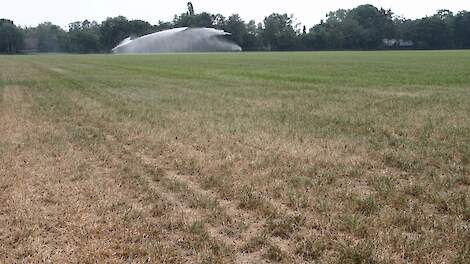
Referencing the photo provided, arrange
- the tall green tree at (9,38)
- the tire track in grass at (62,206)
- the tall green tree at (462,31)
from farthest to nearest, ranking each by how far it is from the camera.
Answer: the tall green tree at (9,38) < the tall green tree at (462,31) < the tire track in grass at (62,206)

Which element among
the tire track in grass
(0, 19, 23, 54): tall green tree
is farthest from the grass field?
(0, 19, 23, 54): tall green tree

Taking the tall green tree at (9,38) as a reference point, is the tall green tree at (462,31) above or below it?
below

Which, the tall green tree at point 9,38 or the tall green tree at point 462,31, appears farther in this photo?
the tall green tree at point 9,38

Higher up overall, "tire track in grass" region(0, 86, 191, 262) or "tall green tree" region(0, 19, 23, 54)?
"tall green tree" region(0, 19, 23, 54)

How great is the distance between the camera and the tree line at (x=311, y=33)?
140 meters

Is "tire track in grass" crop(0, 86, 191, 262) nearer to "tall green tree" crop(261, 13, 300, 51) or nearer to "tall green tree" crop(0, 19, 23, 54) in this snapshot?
"tall green tree" crop(261, 13, 300, 51)

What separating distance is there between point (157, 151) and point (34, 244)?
4107 millimetres

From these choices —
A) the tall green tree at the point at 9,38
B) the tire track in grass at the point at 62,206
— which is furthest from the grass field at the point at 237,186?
the tall green tree at the point at 9,38

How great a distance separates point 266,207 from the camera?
5.75 meters

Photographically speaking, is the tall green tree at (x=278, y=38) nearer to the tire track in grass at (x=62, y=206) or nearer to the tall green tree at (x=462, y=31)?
the tall green tree at (x=462, y=31)

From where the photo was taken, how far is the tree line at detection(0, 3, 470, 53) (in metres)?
140

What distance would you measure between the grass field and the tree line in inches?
5304

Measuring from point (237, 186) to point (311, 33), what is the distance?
144521 millimetres

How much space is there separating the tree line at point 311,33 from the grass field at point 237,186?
134732 mm
